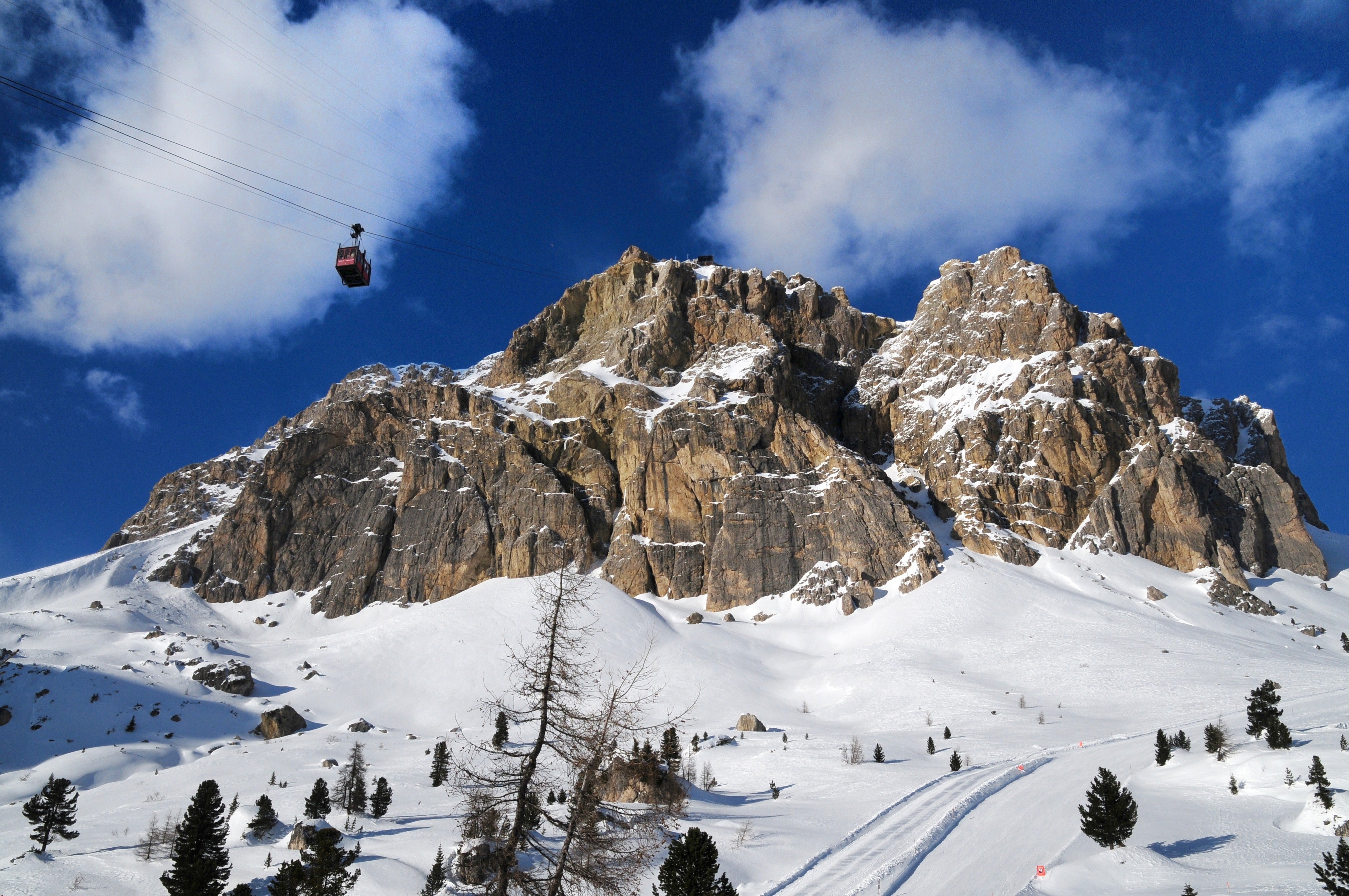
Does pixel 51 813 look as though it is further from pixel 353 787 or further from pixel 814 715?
pixel 814 715

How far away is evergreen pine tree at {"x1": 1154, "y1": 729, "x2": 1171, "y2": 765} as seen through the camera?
27.3m

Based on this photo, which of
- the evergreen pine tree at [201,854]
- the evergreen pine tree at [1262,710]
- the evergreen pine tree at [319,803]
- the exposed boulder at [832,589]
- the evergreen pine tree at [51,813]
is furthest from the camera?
the exposed boulder at [832,589]

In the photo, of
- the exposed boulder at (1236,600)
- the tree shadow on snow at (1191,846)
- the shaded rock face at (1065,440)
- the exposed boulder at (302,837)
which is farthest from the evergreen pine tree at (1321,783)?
the exposed boulder at (1236,600)

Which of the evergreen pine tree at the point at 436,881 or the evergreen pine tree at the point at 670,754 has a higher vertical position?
the evergreen pine tree at the point at 670,754

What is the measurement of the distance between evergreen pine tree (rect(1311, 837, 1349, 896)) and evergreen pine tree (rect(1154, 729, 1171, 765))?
16.3m

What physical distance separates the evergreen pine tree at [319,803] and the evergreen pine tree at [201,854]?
241 inches

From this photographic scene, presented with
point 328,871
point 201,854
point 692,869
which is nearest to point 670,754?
point 692,869

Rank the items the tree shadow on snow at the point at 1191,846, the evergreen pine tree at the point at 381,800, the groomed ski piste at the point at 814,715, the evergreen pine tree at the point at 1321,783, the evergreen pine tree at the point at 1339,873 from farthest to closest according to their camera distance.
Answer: the evergreen pine tree at the point at 381,800
the groomed ski piste at the point at 814,715
the evergreen pine tree at the point at 1321,783
the tree shadow on snow at the point at 1191,846
the evergreen pine tree at the point at 1339,873

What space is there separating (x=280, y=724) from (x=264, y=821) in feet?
130

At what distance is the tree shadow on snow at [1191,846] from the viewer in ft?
55.9

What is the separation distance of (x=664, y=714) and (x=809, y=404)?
67.9 metres

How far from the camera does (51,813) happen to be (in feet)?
69.8

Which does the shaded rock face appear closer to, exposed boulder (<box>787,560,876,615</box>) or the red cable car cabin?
exposed boulder (<box>787,560,876,615</box>)

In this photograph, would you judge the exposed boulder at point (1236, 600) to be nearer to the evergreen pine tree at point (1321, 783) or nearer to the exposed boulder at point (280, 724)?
the evergreen pine tree at point (1321, 783)
